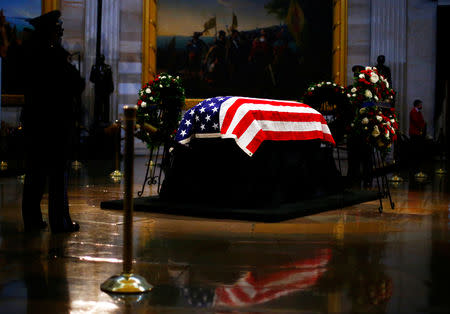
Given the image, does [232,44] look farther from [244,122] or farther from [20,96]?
[244,122]

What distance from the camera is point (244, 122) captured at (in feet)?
22.3

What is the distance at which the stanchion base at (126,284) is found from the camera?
3.44 metres

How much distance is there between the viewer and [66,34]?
1902 cm

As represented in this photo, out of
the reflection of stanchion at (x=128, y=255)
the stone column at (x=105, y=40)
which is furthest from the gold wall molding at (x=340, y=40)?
the reflection of stanchion at (x=128, y=255)

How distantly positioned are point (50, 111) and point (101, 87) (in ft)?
39.7

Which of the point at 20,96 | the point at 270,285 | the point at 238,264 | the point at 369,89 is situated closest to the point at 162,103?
the point at 369,89

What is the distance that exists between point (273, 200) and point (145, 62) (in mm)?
12913

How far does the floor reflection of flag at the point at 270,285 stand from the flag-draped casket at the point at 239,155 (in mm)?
2607

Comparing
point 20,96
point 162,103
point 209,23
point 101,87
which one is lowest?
point 162,103

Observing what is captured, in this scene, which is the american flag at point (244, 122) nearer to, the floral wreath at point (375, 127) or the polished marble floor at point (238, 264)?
the floral wreath at point (375, 127)

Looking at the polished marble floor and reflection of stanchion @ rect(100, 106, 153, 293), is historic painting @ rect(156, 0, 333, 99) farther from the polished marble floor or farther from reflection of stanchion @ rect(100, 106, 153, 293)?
reflection of stanchion @ rect(100, 106, 153, 293)

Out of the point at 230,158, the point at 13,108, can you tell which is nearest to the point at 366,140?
the point at 230,158

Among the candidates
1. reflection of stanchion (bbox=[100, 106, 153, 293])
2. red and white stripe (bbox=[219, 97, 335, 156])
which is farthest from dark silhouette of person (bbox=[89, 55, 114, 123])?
reflection of stanchion (bbox=[100, 106, 153, 293])

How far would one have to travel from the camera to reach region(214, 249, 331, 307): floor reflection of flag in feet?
10.9
